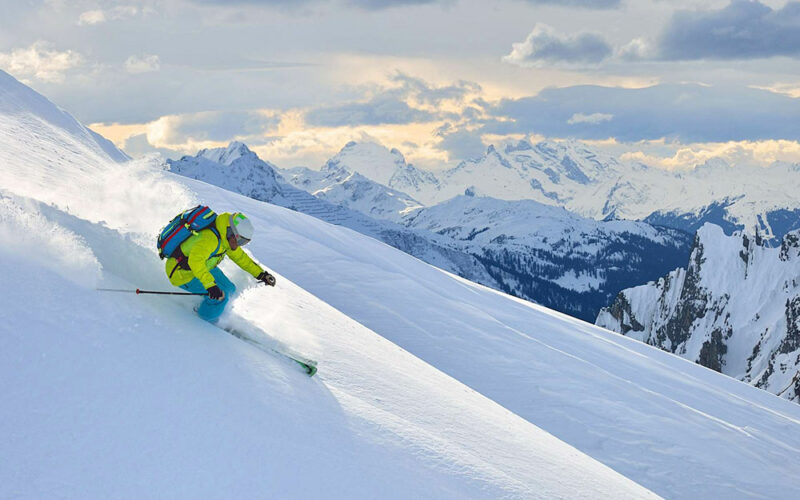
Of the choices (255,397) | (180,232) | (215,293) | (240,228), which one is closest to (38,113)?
(180,232)

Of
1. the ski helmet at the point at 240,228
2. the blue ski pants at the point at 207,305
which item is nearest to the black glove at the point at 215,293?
the blue ski pants at the point at 207,305

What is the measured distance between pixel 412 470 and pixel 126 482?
11.0ft

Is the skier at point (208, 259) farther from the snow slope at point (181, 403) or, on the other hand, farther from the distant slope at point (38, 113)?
the distant slope at point (38, 113)

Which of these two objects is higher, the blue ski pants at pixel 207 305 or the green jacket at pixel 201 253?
the green jacket at pixel 201 253

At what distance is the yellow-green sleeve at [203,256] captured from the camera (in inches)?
357

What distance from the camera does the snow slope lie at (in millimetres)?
5523

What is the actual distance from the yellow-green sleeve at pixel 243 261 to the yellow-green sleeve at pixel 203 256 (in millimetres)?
569

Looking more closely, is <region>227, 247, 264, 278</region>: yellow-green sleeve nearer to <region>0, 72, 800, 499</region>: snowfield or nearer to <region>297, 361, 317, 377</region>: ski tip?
<region>0, 72, 800, 499</region>: snowfield

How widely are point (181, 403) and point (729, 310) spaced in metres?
176

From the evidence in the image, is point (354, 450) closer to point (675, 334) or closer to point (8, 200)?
point (8, 200)

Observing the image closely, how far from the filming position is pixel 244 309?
1127cm

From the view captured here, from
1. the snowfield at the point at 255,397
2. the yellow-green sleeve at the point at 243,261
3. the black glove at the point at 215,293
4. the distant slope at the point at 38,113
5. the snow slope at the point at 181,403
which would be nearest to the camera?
the snow slope at the point at 181,403

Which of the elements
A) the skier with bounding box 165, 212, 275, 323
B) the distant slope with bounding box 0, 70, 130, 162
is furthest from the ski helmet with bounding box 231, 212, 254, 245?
the distant slope with bounding box 0, 70, 130, 162

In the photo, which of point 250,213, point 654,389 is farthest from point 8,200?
point 654,389
